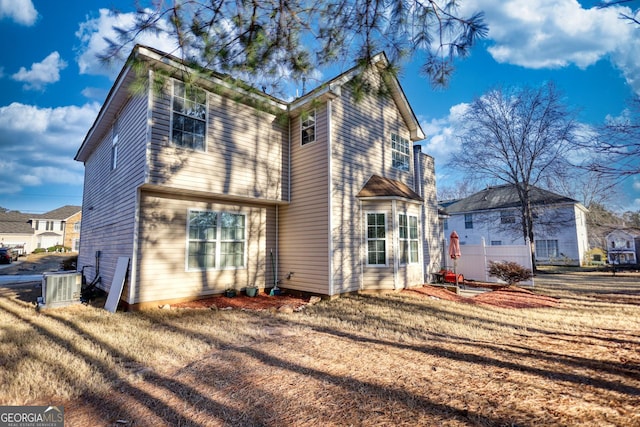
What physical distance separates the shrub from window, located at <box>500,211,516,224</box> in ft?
54.1

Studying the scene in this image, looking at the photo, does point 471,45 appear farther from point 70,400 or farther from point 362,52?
point 70,400

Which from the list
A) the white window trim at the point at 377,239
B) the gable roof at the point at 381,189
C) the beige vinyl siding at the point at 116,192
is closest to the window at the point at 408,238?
the white window trim at the point at 377,239

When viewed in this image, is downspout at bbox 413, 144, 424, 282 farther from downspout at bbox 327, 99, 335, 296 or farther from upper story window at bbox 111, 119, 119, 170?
upper story window at bbox 111, 119, 119, 170

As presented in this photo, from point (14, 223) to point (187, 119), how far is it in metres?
51.4

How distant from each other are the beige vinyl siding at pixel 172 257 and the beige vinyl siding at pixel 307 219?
4.10ft

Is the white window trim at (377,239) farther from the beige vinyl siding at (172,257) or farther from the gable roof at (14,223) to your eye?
the gable roof at (14,223)

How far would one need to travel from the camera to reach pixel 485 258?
42.0ft

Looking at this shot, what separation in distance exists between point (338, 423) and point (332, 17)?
522cm

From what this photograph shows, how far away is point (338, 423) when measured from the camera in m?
2.54

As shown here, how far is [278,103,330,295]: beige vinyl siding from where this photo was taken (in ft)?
29.2

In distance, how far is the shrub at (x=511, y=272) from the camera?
36.6 feet

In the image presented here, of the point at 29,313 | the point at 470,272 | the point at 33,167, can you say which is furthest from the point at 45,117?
the point at 33,167

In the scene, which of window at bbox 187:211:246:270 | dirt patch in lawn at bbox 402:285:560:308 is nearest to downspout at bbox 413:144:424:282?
dirt patch in lawn at bbox 402:285:560:308

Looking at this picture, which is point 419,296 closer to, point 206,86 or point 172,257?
point 172,257
